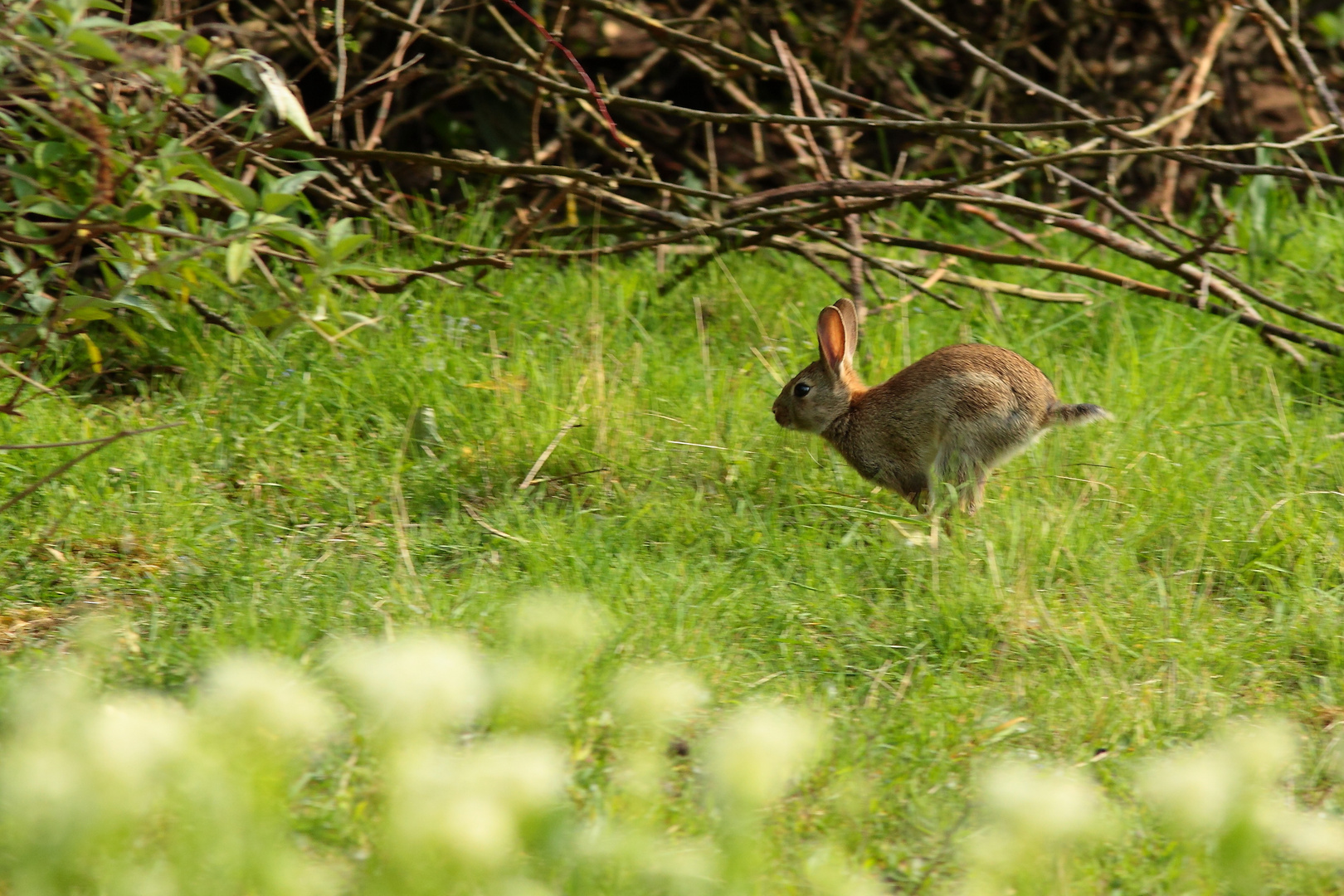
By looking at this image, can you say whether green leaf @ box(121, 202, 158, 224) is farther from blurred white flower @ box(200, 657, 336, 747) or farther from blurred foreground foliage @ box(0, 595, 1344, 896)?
blurred white flower @ box(200, 657, 336, 747)

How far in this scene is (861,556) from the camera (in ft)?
13.5

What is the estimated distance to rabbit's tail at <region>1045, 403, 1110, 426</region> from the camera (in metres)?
4.40

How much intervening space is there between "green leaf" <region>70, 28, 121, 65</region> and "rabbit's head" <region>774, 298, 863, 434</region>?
251cm

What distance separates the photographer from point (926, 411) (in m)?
4.58

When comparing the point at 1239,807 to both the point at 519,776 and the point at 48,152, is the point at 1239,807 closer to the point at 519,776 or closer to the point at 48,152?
the point at 519,776

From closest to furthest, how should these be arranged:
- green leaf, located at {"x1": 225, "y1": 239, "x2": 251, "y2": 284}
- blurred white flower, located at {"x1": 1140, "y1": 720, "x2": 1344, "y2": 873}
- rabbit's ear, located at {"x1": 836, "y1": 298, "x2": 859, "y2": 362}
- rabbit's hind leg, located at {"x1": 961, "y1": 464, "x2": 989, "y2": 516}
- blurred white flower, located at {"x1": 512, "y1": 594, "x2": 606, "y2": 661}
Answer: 1. blurred white flower, located at {"x1": 1140, "y1": 720, "x2": 1344, "y2": 873}
2. blurred white flower, located at {"x1": 512, "y1": 594, "x2": 606, "y2": 661}
3. green leaf, located at {"x1": 225, "y1": 239, "x2": 251, "y2": 284}
4. rabbit's hind leg, located at {"x1": 961, "y1": 464, "x2": 989, "y2": 516}
5. rabbit's ear, located at {"x1": 836, "y1": 298, "x2": 859, "y2": 362}

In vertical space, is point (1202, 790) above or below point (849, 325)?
above

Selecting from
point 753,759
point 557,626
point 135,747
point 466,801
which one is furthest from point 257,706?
point 753,759

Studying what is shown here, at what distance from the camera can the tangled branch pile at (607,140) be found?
399cm

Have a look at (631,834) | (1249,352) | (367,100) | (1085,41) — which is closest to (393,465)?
(367,100)

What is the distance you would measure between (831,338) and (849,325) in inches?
5.8

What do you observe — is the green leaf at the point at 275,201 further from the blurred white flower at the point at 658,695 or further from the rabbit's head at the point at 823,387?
the rabbit's head at the point at 823,387

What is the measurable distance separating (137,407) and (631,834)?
2910mm

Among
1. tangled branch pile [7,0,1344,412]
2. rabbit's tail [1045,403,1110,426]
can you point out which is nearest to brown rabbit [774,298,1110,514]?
rabbit's tail [1045,403,1110,426]
